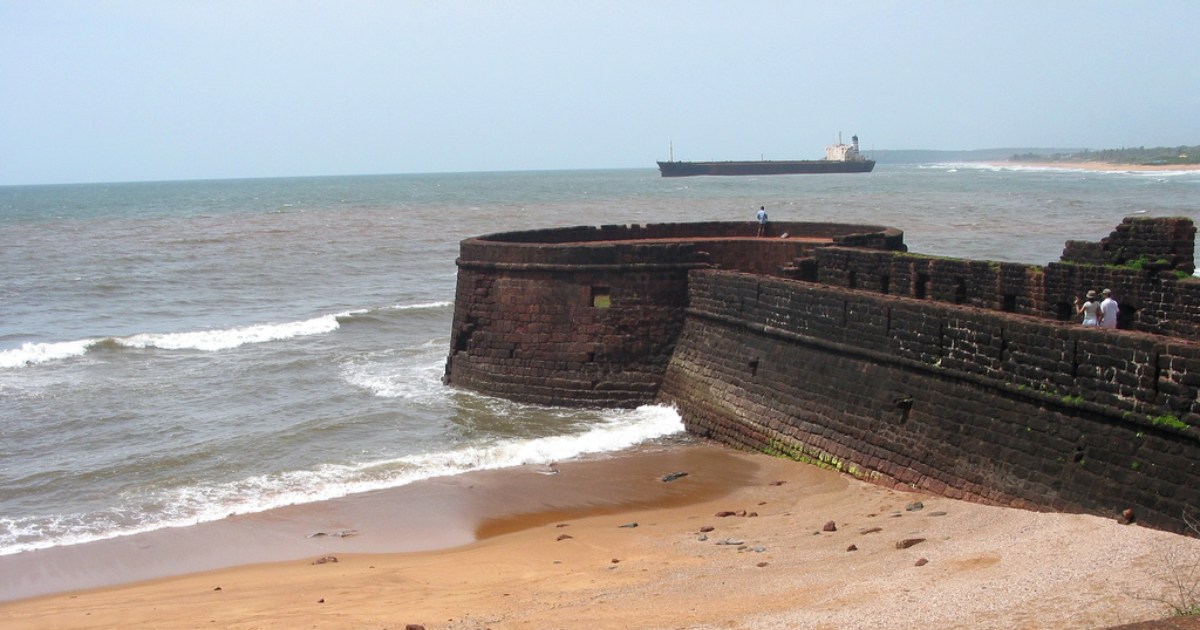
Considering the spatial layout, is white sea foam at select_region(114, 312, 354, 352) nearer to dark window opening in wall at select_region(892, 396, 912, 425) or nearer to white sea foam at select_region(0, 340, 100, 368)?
white sea foam at select_region(0, 340, 100, 368)

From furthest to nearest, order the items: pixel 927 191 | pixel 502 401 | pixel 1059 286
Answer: pixel 927 191
pixel 502 401
pixel 1059 286

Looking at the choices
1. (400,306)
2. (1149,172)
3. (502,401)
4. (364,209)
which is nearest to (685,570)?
(502,401)

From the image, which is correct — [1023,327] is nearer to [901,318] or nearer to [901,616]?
[901,318]

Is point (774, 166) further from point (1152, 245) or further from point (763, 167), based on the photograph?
point (1152, 245)

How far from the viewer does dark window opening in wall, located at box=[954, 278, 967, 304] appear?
13266 millimetres

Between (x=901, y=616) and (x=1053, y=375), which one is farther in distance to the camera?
(x=1053, y=375)

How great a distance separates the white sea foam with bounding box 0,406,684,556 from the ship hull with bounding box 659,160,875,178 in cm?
13001

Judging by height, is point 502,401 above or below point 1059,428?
below

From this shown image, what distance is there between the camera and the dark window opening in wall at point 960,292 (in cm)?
1327

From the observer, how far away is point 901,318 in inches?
456

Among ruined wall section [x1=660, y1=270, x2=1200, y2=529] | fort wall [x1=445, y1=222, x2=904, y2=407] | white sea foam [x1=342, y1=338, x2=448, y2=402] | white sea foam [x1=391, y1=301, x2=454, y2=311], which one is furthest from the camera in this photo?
white sea foam [x1=391, y1=301, x2=454, y2=311]

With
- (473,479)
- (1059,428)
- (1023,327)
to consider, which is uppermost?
(1023,327)

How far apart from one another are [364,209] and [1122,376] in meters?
80.4

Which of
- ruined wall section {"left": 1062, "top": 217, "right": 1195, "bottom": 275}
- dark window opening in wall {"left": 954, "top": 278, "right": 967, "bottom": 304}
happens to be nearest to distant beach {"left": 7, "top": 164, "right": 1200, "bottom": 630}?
dark window opening in wall {"left": 954, "top": 278, "right": 967, "bottom": 304}
